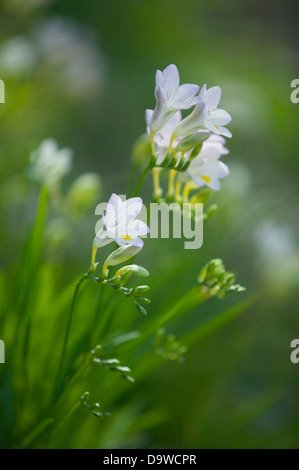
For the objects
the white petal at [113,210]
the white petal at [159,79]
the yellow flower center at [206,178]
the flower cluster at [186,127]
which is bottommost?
the white petal at [113,210]

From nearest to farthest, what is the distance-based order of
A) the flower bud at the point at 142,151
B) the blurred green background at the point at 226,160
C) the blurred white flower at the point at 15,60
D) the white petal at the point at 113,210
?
1. the white petal at the point at 113,210
2. the flower bud at the point at 142,151
3. the blurred green background at the point at 226,160
4. the blurred white flower at the point at 15,60

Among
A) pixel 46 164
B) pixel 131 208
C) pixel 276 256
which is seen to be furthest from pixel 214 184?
pixel 276 256

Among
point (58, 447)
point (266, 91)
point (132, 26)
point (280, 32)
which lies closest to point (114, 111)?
point (132, 26)

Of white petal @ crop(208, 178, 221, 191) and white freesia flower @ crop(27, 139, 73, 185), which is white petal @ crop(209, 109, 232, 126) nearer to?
white petal @ crop(208, 178, 221, 191)

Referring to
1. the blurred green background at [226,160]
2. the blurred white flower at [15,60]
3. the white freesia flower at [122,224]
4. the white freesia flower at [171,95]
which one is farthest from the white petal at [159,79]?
the blurred white flower at [15,60]

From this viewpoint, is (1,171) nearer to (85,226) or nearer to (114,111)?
(85,226)

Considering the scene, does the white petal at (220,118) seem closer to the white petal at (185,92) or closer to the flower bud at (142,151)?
the white petal at (185,92)
